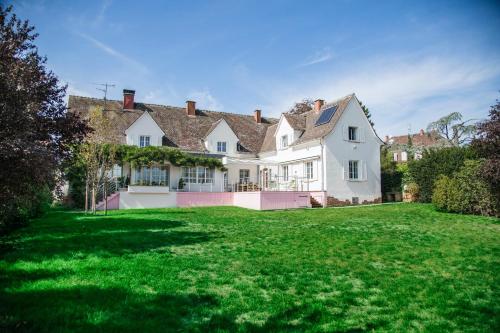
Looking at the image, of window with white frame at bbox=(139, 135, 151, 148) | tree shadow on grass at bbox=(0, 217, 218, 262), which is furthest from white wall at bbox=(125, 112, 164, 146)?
tree shadow on grass at bbox=(0, 217, 218, 262)

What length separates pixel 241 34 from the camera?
52.0 ft

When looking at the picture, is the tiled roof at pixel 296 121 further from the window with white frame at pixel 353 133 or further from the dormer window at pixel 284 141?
the window with white frame at pixel 353 133

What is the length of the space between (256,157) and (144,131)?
38.6ft

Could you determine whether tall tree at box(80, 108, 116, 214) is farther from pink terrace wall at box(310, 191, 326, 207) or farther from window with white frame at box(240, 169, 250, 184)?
pink terrace wall at box(310, 191, 326, 207)

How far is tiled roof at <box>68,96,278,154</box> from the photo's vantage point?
3297cm

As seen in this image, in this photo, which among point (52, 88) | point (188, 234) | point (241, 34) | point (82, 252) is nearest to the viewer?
point (82, 252)

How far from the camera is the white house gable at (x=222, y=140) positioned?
34.2 meters

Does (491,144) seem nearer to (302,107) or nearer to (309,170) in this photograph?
(309,170)

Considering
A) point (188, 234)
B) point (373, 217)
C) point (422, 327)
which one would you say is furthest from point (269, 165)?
point (422, 327)

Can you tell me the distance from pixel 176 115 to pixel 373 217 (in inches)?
985

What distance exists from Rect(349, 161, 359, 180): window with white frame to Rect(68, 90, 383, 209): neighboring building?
3.3 inches

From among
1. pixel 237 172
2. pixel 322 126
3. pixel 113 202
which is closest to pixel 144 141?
pixel 113 202

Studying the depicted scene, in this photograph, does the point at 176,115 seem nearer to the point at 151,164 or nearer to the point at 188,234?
the point at 151,164

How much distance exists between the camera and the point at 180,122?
36.0m
